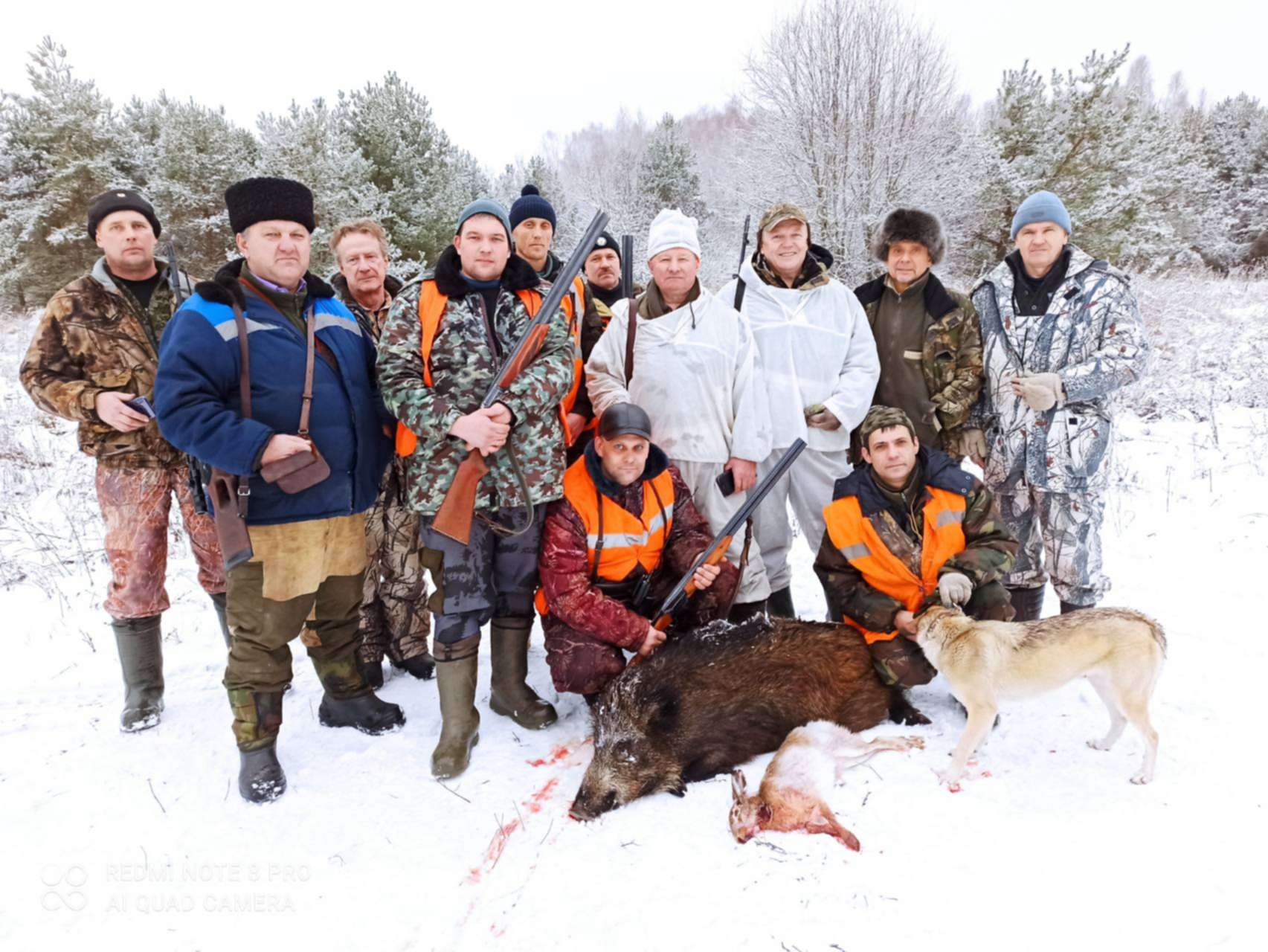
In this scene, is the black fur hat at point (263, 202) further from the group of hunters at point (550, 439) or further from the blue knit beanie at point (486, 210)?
the blue knit beanie at point (486, 210)

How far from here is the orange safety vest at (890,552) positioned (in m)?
3.22

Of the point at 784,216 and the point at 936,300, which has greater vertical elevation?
the point at 784,216

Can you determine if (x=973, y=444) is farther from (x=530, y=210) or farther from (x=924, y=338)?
(x=530, y=210)

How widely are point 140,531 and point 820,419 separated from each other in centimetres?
370

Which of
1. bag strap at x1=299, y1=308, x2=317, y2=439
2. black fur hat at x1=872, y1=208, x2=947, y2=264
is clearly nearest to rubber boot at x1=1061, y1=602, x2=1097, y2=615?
black fur hat at x1=872, y1=208, x2=947, y2=264

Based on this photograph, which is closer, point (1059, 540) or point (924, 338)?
point (1059, 540)

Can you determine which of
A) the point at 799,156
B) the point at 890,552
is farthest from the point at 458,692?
the point at 799,156

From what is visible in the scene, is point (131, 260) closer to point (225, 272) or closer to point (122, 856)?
point (225, 272)

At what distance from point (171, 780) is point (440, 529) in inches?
68.7

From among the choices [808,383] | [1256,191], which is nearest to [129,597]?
[808,383]

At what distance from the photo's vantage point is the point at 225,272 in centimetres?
282

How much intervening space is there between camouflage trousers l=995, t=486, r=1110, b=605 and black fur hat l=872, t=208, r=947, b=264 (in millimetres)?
1498

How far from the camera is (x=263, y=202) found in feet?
9.02

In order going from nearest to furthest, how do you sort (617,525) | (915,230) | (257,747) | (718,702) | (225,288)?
(225,288) → (257,747) → (718,702) → (617,525) → (915,230)
